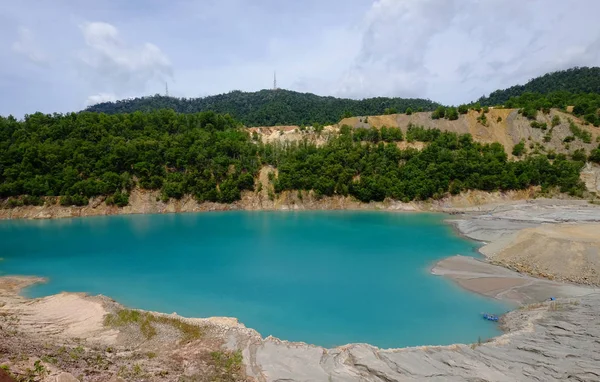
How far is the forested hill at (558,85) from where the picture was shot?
360 feet

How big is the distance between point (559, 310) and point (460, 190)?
1745 inches

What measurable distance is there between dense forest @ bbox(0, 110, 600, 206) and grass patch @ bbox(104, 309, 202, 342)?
146 feet

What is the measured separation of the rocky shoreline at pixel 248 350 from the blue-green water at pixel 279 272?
7.04 feet

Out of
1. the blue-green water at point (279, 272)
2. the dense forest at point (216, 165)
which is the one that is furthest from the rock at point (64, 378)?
the dense forest at point (216, 165)

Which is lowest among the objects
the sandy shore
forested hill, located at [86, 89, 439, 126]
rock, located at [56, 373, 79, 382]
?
the sandy shore

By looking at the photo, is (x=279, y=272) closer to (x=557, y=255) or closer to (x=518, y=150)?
(x=557, y=255)

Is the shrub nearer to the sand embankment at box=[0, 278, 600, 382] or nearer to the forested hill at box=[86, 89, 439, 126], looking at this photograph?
the forested hill at box=[86, 89, 439, 126]

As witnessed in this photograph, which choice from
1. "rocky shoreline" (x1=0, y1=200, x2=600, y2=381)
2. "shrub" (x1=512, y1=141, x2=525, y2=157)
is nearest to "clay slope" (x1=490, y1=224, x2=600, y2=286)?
"rocky shoreline" (x1=0, y1=200, x2=600, y2=381)

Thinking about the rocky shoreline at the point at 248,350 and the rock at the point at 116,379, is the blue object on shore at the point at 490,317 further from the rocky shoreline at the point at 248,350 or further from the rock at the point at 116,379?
the rock at the point at 116,379

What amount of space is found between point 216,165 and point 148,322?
4835 centimetres

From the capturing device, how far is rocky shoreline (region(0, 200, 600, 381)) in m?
14.8

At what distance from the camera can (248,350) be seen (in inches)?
670

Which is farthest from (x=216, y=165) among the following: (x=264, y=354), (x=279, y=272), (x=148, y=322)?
(x=264, y=354)

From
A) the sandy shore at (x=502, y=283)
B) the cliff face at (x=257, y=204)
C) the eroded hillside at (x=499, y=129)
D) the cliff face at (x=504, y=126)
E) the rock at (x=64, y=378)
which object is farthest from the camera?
the cliff face at (x=504, y=126)
